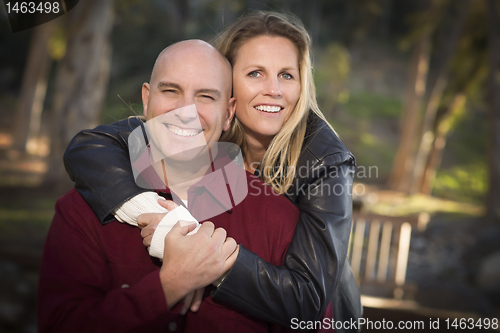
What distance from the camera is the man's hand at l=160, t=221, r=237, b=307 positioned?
4.54 feet

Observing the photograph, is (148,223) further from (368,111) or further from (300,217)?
(368,111)

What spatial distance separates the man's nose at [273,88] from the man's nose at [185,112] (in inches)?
22.1

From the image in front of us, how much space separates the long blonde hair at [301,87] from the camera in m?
2.16

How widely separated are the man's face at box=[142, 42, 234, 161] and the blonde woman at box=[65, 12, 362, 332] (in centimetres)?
23

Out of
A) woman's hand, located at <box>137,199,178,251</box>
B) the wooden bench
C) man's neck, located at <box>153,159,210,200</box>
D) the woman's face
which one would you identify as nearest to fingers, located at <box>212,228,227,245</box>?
woman's hand, located at <box>137,199,178,251</box>

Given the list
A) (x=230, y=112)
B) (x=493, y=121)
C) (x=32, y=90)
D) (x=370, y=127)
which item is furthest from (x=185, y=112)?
(x=370, y=127)

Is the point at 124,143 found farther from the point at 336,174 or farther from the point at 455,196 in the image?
the point at 455,196

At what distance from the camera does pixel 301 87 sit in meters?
2.29

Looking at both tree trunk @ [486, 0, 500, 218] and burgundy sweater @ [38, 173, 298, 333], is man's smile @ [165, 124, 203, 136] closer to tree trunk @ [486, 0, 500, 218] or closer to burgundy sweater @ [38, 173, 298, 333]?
burgundy sweater @ [38, 173, 298, 333]

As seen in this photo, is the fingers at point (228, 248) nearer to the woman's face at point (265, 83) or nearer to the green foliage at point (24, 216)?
the woman's face at point (265, 83)

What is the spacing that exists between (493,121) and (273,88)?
8.26 metres

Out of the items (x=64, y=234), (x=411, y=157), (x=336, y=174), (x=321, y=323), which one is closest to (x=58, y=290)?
(x=64, y=234)

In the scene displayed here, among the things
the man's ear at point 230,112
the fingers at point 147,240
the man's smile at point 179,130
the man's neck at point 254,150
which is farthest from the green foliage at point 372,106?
the fingers at point 147,240

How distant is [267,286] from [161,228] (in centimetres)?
45
